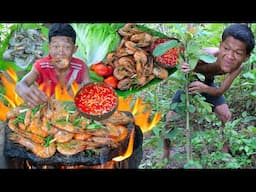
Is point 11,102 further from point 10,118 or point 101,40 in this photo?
point 101,40

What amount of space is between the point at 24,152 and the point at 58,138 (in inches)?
9.1

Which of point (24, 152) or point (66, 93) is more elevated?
point (66, 93)

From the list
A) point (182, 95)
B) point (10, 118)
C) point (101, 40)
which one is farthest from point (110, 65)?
point (10, 118)

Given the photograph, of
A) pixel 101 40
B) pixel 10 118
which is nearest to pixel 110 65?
pixel 101 40

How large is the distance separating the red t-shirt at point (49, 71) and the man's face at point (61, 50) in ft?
0.11

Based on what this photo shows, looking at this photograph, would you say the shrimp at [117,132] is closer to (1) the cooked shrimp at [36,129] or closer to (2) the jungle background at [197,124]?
(2) the jungle background at [197,124]

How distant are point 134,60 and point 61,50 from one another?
0.48 meters

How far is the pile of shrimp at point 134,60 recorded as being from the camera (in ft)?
11.3

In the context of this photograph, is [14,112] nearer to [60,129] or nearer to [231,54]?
[60,129]

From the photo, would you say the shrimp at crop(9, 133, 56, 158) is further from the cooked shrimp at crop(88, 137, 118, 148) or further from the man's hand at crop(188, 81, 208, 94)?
the man's hand at crop(188, 81, 208, 94)

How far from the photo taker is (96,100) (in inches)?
133

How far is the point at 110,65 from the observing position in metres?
3.44
